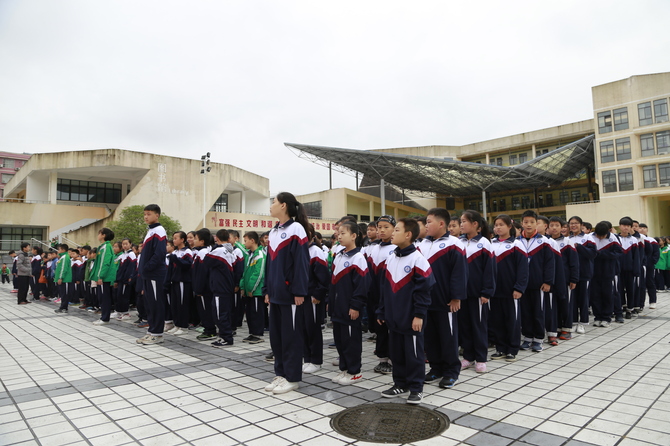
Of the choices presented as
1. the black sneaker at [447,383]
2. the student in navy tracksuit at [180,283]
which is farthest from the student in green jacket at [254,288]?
the black sneaker at [447,383]

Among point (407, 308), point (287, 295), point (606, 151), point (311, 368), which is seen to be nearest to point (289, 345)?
point (287, 295)

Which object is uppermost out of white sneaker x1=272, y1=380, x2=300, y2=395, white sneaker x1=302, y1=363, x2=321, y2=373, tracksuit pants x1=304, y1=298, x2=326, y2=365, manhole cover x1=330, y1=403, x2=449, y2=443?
tracksuit pants x1=304, y1=298, x2=326, y2=365

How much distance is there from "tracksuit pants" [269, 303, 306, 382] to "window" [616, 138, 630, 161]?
38621mm

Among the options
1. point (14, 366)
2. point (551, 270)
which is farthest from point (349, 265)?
point (14, 366)

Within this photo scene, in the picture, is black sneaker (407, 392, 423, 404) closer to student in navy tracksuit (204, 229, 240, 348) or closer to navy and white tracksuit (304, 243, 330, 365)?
navy and white tracksuit (304, 243, 330, 365)

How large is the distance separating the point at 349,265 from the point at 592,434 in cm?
262

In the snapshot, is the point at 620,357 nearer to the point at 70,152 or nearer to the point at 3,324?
the point at 3,324

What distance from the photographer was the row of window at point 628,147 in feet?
103

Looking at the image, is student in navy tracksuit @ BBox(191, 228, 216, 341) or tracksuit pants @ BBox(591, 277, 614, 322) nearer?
student in navy tracksuit @ BBox(191, 228, 216, 341)

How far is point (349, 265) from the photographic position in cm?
470

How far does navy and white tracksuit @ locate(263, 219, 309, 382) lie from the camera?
13.6 feet

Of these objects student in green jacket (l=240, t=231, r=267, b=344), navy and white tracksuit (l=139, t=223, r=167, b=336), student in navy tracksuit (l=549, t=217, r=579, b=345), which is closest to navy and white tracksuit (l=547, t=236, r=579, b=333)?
student in navy tracksuit (l=549, t=217, r=579, b=345)

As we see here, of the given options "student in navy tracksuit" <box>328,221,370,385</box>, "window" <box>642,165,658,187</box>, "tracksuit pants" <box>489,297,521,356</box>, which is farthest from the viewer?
"window" <box>642,165,658,187</box>

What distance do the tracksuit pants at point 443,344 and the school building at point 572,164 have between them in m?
30.6
